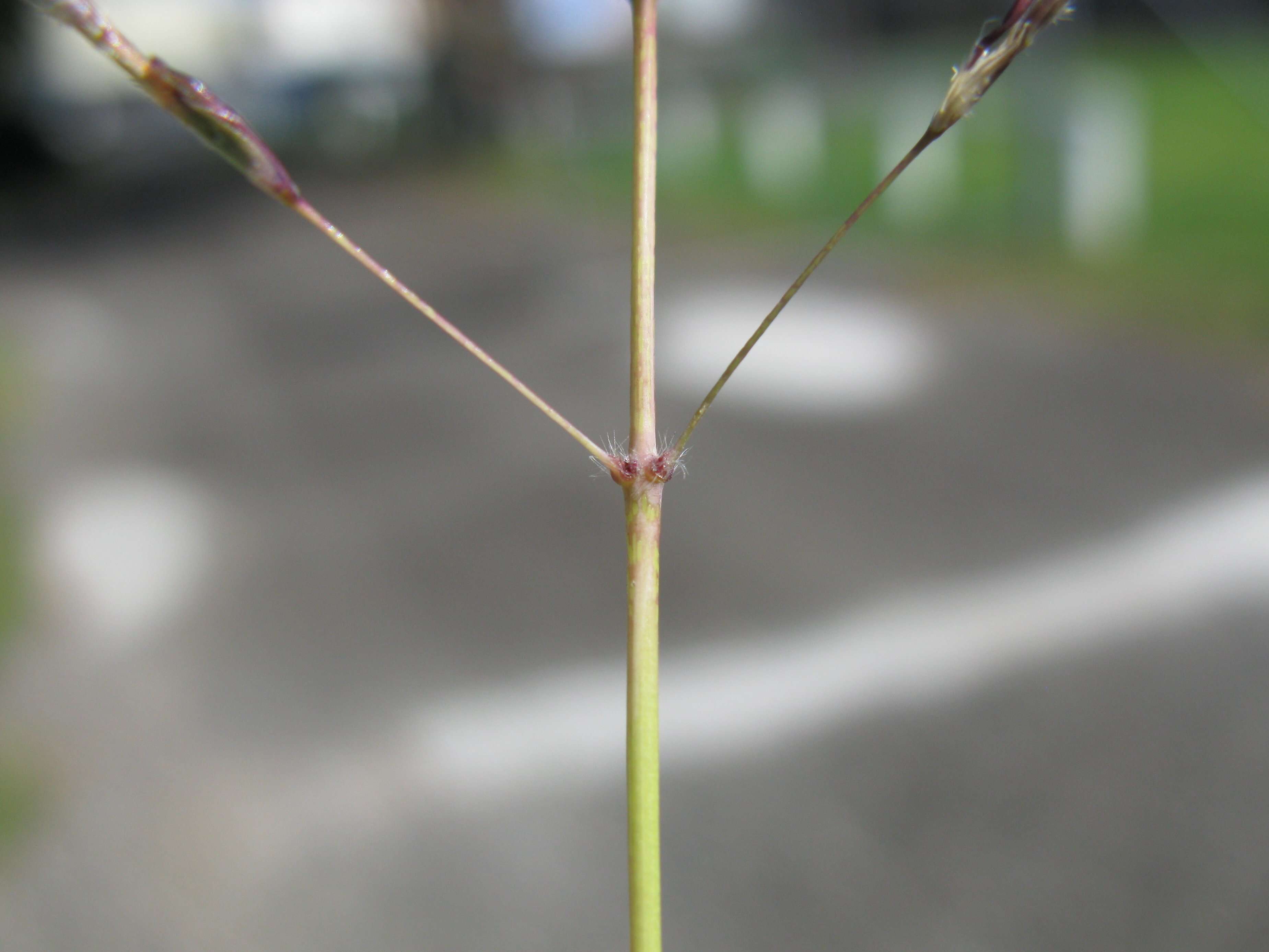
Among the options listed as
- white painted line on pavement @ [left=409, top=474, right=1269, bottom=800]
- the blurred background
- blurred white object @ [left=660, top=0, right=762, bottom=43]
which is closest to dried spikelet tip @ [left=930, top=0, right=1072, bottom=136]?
the blurred background

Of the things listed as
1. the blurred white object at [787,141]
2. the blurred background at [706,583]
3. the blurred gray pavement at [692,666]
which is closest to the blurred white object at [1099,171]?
the blurred background at [706,583]

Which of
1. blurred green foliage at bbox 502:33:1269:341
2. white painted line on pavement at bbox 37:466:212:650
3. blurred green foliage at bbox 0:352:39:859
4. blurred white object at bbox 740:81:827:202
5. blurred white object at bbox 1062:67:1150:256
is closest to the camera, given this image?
blurred green foliage at bbox 0:352:39:859

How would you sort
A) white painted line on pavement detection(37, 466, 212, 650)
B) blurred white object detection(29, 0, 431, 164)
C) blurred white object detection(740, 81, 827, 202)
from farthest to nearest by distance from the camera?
blurred white object detection(29, 0, 431, 164), blurred white object detection(740, 81, 827, 202), white painted line on pavement detection(37, 466, 212, 650)

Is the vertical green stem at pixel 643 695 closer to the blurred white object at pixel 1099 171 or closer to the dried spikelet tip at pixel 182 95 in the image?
the dried spikelet tip at pixel 182 95

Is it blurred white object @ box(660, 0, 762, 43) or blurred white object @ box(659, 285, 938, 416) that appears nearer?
blurred white object @ box(659, 285, 938, 416)

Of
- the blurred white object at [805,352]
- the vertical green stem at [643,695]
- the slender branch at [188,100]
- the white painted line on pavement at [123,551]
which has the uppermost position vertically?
the blurred white object at [805,352]

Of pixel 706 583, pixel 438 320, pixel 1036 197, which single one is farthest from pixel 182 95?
pixel 1036 197

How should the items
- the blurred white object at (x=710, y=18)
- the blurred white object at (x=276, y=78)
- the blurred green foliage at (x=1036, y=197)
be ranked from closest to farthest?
1. the blurred green foliage at (x=1036, y=197)
2. the blurred white object at (x=276, y=78)
3. the blurred white object at (x=710, y=18)

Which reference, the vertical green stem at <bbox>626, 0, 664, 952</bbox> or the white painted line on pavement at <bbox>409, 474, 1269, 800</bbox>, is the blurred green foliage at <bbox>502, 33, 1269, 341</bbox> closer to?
the white painted line on pavement at <bbox>409, 474, 1269, 800</bbox>
